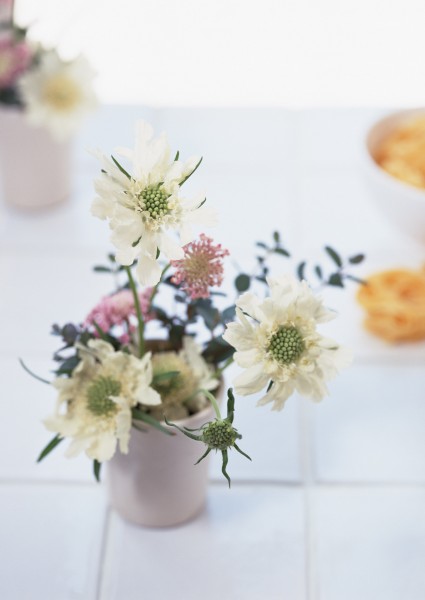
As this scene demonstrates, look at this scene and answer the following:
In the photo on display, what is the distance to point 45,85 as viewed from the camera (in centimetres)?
138

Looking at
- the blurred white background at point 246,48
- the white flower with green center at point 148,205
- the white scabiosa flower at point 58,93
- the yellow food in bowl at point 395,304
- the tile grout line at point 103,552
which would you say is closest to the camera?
the white flower with green center at point 148,205

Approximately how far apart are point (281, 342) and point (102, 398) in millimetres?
199

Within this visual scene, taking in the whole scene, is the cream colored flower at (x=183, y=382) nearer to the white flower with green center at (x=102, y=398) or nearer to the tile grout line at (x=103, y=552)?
the white flower with green center at (x=102, y=398)

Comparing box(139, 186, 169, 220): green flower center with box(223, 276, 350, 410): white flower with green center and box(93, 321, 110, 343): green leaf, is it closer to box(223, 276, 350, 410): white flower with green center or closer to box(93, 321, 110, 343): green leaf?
box(223, 276, 350, 410): white flower with green center

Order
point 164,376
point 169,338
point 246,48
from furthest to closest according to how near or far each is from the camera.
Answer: point 246,48
point 169,338
point 164,376

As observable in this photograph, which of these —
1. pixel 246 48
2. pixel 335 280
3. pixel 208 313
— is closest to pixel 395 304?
pixel 335 280

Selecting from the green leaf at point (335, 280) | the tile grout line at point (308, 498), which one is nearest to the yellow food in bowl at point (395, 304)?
the tile grout line at point (308, 498)

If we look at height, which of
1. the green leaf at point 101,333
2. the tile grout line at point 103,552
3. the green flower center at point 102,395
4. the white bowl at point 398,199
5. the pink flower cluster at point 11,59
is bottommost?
the tile grout line at point 103,552

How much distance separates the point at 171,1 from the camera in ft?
6.64

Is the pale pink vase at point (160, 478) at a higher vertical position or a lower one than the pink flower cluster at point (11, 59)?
lower

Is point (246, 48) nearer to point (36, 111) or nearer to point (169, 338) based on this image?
point (36, 111)

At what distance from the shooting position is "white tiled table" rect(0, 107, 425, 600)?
104 centimetres

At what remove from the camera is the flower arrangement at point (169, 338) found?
0.78m

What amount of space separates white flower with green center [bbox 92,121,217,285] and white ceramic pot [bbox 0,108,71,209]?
2.09 feet
